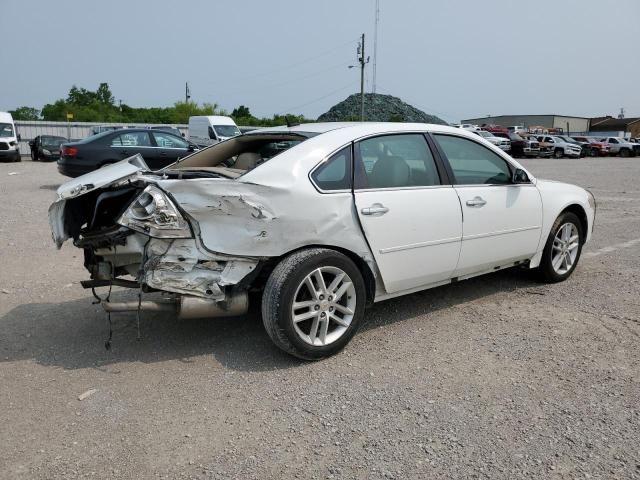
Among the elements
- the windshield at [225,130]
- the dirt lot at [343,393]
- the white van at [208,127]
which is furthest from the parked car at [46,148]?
the dirt lot at [343,393]

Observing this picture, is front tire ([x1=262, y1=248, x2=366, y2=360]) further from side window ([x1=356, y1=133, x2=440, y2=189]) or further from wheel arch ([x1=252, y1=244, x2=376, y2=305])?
side window ([x1=356, y1=133, x2=440, y2=189])

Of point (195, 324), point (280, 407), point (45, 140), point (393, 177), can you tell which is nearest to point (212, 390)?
point (280, 407)

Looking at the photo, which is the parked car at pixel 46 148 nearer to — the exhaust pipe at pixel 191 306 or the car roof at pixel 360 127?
the car roof at pixel 360 127

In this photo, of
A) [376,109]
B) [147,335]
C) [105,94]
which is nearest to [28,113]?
[105,94]

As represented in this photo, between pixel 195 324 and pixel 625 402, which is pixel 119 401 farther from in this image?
pixel 625 402

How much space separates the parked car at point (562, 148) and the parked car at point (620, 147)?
571cm

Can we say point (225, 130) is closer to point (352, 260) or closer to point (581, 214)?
point (581, 214)

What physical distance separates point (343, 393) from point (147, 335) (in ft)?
5.59

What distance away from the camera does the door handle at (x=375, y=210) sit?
3.88 meters

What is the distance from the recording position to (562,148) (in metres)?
37.5

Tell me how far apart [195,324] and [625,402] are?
3005mm

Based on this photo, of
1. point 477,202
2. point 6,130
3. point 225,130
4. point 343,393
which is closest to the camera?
point 343,393

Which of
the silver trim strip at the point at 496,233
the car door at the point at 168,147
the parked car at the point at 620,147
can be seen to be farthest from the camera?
the parked car at the point at 620,147

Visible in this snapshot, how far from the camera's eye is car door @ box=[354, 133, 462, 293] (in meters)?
3.96
